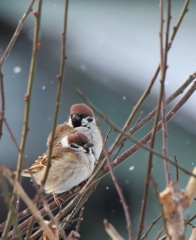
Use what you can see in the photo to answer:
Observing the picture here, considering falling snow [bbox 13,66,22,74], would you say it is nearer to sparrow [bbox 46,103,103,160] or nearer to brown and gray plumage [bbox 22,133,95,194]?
sparrow [bbox 46,103,103,160]

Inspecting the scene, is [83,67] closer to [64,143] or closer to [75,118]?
[75,118]

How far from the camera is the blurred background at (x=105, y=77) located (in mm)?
4539

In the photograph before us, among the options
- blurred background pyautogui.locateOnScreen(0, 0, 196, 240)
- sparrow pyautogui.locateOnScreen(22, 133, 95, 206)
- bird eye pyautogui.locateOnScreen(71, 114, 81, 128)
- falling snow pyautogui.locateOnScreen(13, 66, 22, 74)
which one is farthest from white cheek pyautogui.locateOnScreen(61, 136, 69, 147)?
falling snow pyautogui.locateOnScreen(13, 66, 22, 74)

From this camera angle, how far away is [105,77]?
233 inches

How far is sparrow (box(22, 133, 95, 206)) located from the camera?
2.81m

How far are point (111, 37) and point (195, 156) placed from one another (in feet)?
12.5

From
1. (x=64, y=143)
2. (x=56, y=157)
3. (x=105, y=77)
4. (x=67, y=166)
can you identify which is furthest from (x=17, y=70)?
(x=67, y=166)

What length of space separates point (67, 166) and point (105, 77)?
3.18 metres

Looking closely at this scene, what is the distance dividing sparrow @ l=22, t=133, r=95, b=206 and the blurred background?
4.73 ft

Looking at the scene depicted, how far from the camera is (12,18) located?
6.98 metres

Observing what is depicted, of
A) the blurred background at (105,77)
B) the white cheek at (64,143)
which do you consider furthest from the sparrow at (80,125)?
the blurred background at (105,77)

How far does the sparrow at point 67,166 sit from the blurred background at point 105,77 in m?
1.44

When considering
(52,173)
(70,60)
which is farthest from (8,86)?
(52,173)

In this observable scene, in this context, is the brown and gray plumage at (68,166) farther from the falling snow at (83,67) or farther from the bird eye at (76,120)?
the falling snow at (83,67)
